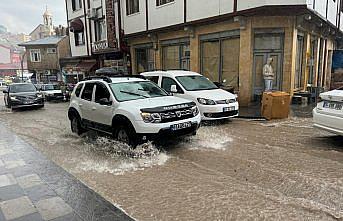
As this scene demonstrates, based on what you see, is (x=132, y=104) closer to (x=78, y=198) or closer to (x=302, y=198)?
(x=78, y=198)

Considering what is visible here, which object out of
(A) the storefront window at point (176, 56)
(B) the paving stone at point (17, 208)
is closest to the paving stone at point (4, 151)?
(B) the paving stone at point (17, 208)

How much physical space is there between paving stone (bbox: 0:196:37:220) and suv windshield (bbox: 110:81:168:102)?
10.7 ft

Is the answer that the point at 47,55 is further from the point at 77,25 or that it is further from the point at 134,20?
the point at 134,20

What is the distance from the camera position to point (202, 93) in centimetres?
970

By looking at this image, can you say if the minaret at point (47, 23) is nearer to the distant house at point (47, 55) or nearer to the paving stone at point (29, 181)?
the distant house at point (47, 55)

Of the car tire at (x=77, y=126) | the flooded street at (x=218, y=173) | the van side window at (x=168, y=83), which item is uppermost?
the van side window at (x=168, y=83)

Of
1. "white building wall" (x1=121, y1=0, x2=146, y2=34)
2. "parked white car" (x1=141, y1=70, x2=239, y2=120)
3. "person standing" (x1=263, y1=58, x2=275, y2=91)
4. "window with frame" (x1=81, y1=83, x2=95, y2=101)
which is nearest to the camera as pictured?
"window with frame" (x1=81, y1=83, x2=95, y2=101)

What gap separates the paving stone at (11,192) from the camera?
463 centimetres

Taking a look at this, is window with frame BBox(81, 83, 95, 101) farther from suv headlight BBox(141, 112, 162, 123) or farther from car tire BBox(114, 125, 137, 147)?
suv headlight BBox(141, 112, 162, 123)

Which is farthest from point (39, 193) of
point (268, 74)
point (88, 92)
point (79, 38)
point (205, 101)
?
point (79, 38)

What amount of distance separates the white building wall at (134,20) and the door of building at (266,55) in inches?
330

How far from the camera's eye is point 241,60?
43.9 feet

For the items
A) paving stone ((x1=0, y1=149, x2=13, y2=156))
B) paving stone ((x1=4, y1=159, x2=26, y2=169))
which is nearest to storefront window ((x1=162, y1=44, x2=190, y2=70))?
paving stone ((x1=0, y1=149, x2=13, y2=156))

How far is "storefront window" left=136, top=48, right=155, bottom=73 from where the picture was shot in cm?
2016
